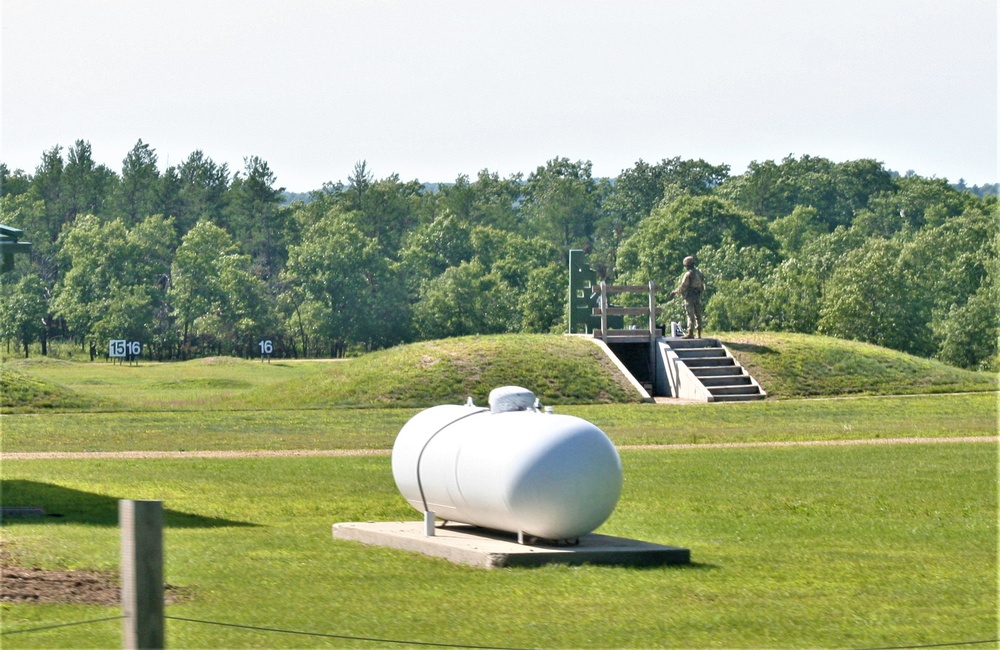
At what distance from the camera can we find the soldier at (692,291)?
44438mm

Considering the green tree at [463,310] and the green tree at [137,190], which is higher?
the green tree at [137,190]

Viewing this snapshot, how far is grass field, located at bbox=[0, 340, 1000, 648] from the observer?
11.6 m

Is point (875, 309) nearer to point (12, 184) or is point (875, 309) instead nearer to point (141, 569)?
point (141, 569)

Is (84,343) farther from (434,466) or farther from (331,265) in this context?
(434,466)

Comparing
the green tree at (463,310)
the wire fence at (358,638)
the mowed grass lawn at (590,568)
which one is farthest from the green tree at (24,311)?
the wire fence at (358,638)

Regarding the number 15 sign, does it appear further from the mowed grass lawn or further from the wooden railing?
the mowed grass lawn

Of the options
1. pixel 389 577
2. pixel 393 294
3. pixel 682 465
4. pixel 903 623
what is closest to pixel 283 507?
pixel 389 577

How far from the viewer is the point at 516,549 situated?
47.6 ft

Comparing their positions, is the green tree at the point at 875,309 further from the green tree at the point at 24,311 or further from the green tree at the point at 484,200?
the green tree at the point at 484,200

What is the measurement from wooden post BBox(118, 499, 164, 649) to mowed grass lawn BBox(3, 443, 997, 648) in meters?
3.30

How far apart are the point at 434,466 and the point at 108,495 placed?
7.07m

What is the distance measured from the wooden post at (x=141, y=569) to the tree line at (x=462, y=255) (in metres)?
68.7

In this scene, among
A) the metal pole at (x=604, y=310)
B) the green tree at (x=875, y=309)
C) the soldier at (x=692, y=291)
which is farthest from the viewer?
the green tree at (x=875, y=309)

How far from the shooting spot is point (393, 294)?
104 meters
